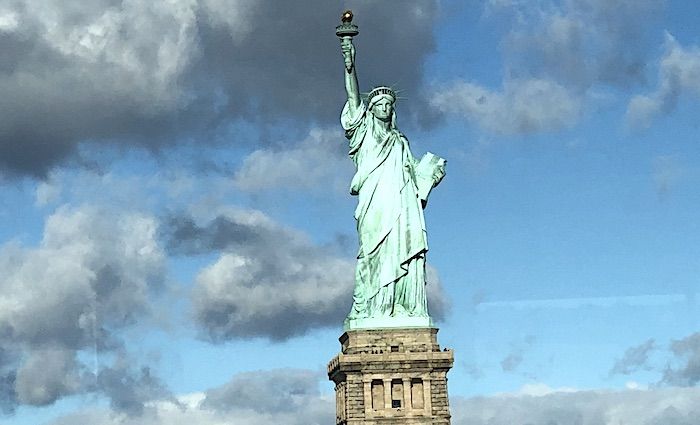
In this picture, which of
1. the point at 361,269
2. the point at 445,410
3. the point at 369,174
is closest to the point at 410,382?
the point at 445,410

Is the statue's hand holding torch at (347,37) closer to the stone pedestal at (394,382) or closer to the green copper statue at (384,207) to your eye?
the green copper statue at (384,207)

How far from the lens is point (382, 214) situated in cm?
6894

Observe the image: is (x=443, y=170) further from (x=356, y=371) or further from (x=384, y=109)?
(x=356, y=371)

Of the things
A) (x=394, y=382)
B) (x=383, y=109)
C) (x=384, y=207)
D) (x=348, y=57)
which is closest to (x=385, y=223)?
(x=384, y=207)

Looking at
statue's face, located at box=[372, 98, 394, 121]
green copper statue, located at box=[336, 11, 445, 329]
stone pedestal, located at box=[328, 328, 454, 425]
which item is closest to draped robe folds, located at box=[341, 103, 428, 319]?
green copper statue, located at box=[336, 11, 445, 329]

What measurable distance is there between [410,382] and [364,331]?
125 inches

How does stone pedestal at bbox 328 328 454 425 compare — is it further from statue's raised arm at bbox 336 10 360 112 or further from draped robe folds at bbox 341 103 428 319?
statue's raised arm at bbox 336 10 360 112

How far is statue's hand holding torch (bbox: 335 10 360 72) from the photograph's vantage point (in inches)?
2731

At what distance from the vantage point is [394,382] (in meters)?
65.9

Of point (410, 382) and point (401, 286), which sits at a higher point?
point (401, 286)

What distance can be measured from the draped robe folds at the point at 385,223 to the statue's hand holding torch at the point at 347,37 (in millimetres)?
2376

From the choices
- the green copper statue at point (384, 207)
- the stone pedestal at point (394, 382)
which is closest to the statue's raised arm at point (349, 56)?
the green copper statue at point (384, 207)

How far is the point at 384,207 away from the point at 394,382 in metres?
8.53

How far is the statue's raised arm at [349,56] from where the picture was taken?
69375 millimetres
